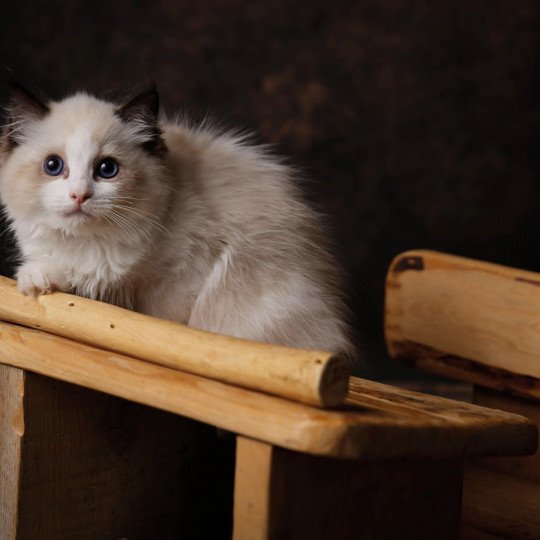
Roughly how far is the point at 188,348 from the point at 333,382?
0.24m

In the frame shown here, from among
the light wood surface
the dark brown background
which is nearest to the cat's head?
the light wood surface

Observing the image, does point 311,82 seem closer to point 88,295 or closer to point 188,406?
point 88,295

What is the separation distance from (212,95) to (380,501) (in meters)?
2.09

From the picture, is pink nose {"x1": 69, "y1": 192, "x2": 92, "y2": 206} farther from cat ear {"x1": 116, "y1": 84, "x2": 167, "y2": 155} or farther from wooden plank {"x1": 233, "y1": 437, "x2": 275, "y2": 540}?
wooden plank {"x1": 233, "y1": 437, "x2": 275, "y2": 540}

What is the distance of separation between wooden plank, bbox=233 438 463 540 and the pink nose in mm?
553

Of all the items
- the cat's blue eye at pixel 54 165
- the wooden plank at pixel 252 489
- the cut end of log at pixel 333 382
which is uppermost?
the cat's blue eye at pixel 54 165

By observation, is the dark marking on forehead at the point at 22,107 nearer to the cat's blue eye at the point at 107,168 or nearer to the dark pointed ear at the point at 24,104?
the dark pointed ear at the point at 24,104

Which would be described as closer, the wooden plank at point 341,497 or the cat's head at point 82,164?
the wooden plank at point 341,497

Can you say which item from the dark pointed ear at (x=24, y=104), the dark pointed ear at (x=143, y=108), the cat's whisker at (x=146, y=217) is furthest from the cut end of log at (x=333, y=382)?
the dark pointed ear at (x=24, y=104)

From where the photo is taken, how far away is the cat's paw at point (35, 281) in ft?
5.58

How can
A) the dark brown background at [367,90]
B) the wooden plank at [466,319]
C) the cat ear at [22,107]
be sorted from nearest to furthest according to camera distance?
the cat ear at [22,107], the wooden plank at [466,319], the dark brown background at [367,90]

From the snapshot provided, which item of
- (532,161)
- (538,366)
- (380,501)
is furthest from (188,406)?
(532,161)

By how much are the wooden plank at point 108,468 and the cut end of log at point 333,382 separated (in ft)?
1.97

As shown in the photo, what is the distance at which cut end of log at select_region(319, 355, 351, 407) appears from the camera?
4.13ft
